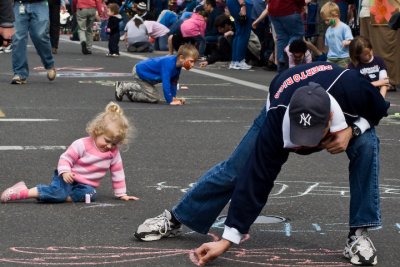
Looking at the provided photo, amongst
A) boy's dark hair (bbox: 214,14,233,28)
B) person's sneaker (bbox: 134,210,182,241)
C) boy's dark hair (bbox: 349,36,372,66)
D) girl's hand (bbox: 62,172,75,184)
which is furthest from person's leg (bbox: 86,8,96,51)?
person's sneaker (bbox: 134,210,182,241)

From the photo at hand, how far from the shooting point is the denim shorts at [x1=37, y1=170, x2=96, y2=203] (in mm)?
7555

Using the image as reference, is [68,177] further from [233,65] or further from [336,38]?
[233,65]

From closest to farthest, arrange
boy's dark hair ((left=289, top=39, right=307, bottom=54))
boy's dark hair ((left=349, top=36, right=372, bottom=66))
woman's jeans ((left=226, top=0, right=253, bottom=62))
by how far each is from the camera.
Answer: boy's dark hair ((left=349, top=36, right=372, bottom=66)) → boy's dark hair ((left=289, top=39, right=307, bottom=54)) → woman's jeans ((left=226, top=0, right=253, bottom=62))

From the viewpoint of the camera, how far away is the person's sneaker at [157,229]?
6.44 metres

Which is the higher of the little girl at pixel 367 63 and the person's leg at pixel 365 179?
the person's leg at pixel 365 179

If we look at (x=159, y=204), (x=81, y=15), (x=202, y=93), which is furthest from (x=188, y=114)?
(x=81, y=15)

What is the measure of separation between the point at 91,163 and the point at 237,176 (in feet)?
5.64

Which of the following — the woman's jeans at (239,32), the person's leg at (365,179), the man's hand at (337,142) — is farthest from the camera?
the woman's jeans at (239,32)

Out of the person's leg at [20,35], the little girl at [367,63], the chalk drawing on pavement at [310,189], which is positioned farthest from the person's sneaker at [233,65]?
the chalk drawing on pavement at [310,189]

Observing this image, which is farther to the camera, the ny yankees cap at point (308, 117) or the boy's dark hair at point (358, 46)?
Result: the boy's dark hair at point (358, 46)

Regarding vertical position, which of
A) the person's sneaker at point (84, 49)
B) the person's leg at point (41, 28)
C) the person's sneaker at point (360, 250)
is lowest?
the person's sneaker at point (84, 49)

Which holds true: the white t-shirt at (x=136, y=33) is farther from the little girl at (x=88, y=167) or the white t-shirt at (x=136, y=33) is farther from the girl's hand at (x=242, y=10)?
the little girl at (x=88, y=167)

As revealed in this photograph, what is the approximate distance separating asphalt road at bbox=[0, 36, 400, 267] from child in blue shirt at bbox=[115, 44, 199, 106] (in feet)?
0.61

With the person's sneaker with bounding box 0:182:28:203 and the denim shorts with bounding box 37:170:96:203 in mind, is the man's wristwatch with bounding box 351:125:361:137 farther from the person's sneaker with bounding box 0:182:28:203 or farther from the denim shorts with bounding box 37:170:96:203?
the person's sneaker with bounding box 0:182:28:203
